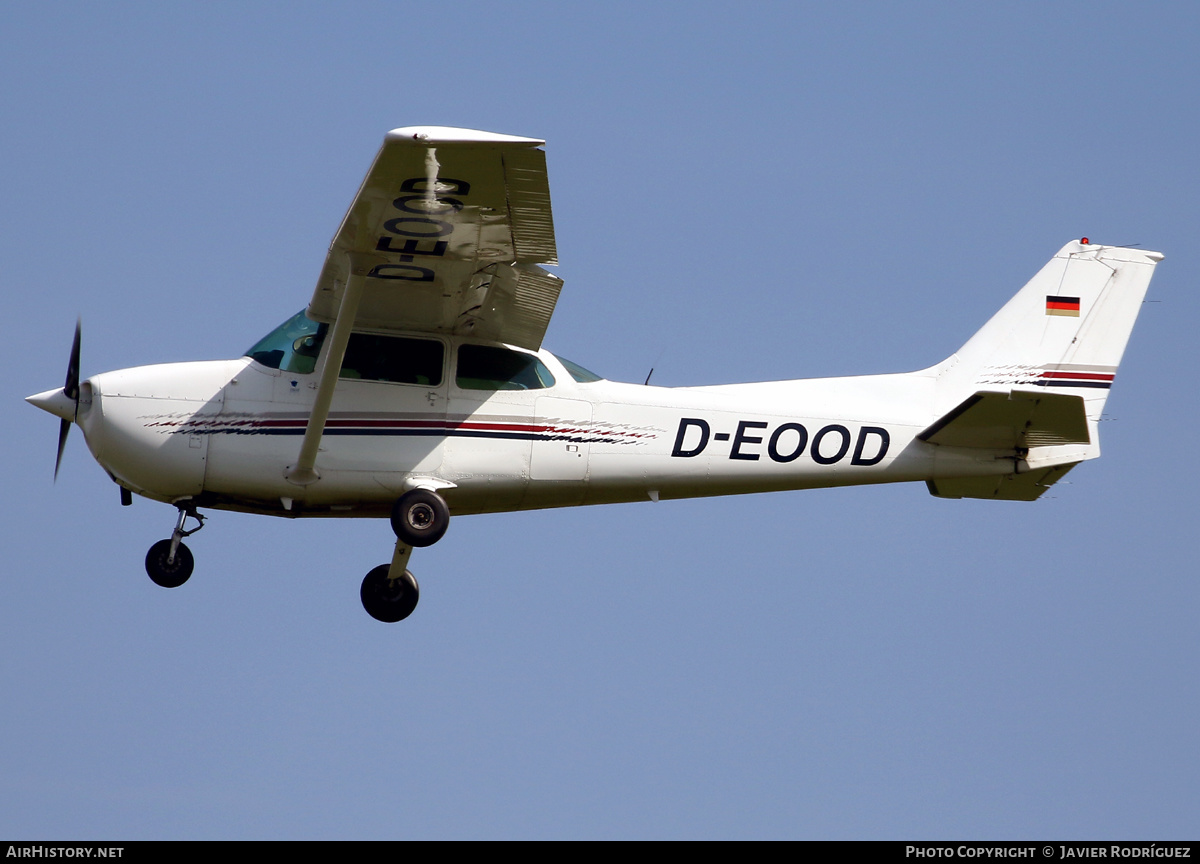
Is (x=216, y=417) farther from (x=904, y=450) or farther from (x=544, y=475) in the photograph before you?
(x=904, y=450)

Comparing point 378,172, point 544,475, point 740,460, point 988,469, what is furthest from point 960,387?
point 378,172

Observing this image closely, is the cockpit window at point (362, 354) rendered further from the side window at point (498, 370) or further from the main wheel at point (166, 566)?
the main wheel at point (166, 566)

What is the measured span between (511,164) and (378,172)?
0.88 metres

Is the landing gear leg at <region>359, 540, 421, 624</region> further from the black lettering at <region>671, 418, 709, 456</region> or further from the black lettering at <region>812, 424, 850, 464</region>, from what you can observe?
the black lettering at <region>812, 424, 850, 464</region>

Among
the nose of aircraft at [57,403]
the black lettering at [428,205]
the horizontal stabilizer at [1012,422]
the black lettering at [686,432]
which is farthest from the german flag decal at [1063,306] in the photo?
the nose of aircraft at [57,403]

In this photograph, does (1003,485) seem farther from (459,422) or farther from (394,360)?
(394,360)

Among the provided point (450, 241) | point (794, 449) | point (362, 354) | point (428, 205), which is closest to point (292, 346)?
point (362, 354)

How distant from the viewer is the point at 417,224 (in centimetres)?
1089

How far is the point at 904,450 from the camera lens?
42.8 feet

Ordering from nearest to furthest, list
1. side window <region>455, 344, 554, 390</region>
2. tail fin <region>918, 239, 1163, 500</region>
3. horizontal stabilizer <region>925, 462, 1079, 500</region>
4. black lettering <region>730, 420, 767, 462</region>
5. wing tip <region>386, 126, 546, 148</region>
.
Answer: wing tip <region>386, 126, 546, 148</region> < side window <region>455, 344, 554, 390</region> < black lettering <region>730, 420, 767, 462</region> < horizontal stabilizer <region>925, 462, 1079, 500</region> < tail fin <region>918, 239, 1163, 500</region>

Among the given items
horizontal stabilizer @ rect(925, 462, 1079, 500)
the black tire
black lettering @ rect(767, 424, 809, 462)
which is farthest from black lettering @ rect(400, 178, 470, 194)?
horizontal stabilizer @ rect(925, 462, 1079, 500)

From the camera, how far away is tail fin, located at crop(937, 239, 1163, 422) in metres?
13.8

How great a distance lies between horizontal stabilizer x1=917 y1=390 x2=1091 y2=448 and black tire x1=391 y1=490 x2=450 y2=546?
4178 millimetres

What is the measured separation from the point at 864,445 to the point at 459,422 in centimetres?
346
